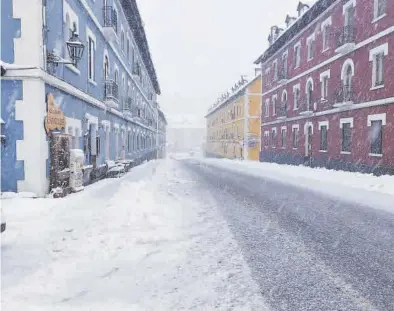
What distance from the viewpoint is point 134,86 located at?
86.9ft

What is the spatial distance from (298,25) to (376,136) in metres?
11.8

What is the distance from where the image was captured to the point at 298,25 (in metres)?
24.4

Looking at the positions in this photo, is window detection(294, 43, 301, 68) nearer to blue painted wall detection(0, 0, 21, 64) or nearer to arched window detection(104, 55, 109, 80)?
arched window detection(104, 55, 109, 80)

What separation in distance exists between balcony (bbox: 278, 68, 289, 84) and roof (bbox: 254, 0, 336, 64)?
2381mm

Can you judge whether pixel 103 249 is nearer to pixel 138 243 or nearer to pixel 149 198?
pixel 138 243

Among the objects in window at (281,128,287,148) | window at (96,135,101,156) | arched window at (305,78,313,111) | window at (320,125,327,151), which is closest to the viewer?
window at (96,135,101,156)

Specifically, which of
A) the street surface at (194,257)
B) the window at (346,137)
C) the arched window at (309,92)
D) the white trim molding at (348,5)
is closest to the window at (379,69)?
the window at (346,137)

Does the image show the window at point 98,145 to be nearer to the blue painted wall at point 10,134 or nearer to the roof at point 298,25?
the blue painted wall at point 10,134

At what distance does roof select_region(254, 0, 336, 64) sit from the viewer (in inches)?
813

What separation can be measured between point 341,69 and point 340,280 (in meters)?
17.8

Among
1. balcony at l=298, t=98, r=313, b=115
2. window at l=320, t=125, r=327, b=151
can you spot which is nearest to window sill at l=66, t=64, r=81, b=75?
window at l=320, t=125, r=327, b=151

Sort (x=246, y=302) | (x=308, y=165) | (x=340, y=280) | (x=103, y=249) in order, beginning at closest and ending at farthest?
(x=246, y=302) → (x=340, y=280) → (x=103, y=249) → (x=308, y=165)

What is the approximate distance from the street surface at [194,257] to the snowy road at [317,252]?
0.04 ft

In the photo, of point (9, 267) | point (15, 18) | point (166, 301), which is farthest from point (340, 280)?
point (15, 18)
